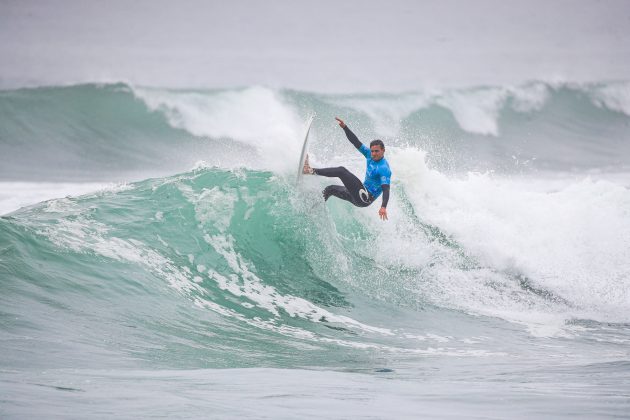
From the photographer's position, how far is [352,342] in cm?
855

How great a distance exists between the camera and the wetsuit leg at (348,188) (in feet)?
34.3

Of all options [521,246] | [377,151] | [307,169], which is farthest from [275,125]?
[377,151]

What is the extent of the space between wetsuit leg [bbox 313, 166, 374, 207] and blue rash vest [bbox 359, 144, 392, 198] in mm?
95

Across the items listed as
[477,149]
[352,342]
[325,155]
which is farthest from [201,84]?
[352,342]

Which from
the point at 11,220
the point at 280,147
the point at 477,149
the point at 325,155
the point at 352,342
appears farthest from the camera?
the point at 477,149

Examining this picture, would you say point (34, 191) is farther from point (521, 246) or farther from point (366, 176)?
point (521, 246)

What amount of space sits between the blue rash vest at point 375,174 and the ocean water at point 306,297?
1.00 meters

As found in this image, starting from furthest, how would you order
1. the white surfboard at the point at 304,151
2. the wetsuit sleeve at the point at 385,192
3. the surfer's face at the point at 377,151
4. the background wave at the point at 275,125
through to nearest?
the background wave at the point at 275,125, the white surfboard at the point at 304,151, the surfer's face at the point at 377,151, the wetsuit sleeve at the point at 385,192

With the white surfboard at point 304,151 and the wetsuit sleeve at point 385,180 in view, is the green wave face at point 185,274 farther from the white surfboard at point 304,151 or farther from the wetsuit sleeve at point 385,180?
the wetsuit sleeve at point 385,180

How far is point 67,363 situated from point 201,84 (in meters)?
26.0

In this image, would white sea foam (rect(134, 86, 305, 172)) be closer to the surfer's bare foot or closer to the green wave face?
the green wave face

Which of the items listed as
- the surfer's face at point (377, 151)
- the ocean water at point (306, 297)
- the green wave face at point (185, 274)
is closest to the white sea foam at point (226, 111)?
the ocean water at point (306, 297)

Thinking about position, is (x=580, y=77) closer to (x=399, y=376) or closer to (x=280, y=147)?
(x=280, y=147)

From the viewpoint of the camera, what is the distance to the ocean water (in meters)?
5.55
